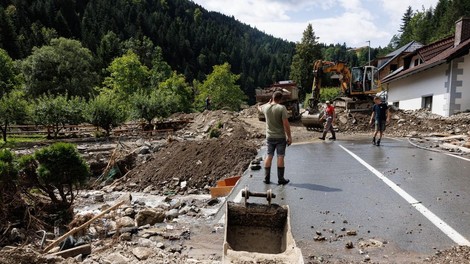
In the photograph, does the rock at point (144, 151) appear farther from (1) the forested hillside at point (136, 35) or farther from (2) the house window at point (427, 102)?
(1) the forested hillside at point (136, 35)

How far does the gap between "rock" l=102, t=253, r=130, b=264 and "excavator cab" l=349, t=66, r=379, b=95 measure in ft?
71.2

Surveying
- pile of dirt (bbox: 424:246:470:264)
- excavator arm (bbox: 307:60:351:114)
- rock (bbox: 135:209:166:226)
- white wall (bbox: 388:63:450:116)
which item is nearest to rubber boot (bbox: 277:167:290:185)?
rock (bbox: 135:209:166:226)

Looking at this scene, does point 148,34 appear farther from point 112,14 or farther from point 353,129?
point 353,129

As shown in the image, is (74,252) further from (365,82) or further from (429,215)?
(365,82)

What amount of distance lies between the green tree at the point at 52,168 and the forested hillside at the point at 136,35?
80.3 meters

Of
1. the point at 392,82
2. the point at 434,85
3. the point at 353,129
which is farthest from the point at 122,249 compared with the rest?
the point at 392,82

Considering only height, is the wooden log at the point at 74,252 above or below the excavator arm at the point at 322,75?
below

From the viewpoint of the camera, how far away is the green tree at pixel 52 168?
9102 millimetres

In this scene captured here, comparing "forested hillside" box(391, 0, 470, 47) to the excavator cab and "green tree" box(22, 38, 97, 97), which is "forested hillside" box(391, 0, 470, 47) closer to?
the excavator cab

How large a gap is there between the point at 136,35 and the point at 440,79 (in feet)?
339

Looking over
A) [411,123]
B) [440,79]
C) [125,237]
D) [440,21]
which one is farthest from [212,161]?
[440,21]

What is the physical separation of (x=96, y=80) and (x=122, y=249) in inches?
2426

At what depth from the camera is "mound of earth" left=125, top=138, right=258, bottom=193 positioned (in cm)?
1336

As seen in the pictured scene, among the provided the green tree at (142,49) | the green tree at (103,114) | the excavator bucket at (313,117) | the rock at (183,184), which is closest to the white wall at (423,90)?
the excavator bucket at (313,117)
